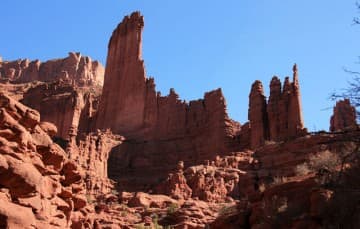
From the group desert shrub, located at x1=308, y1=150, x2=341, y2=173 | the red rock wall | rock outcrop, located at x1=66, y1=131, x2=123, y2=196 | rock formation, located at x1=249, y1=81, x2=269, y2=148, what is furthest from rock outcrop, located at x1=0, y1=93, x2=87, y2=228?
the red rock wall

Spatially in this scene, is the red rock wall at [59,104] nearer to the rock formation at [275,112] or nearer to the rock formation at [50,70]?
the rock formation at [275,112]

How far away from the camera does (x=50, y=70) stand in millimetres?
123938

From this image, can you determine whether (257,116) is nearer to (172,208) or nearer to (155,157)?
(155,157)

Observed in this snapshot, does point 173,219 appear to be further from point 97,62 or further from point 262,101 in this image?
point 97,62

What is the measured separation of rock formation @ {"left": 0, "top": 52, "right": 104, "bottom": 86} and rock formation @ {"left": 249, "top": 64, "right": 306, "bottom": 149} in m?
64.6

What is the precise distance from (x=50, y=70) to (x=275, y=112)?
77.0 meters

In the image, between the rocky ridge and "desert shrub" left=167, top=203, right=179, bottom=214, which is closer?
the rocky ridge

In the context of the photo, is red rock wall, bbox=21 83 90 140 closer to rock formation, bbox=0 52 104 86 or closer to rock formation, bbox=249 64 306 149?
rock formation, bbox=249 64 306 149

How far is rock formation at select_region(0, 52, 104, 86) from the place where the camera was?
120562 millimetres

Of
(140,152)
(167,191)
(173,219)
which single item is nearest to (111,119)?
(140,152)

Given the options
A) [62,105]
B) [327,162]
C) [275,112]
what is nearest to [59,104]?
[62,105]

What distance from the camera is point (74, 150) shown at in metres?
48.9

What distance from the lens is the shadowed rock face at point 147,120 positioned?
196ft

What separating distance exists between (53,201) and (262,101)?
1805 inches
